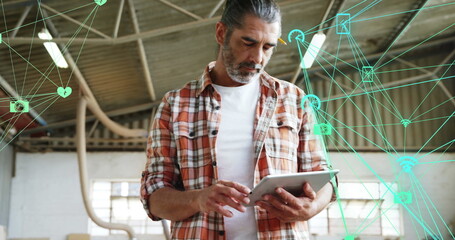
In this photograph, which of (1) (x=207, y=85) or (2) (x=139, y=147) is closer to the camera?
(1) (x=207, y=85)

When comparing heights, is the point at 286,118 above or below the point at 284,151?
above

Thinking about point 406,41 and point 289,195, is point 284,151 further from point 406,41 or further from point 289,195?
point 406,41

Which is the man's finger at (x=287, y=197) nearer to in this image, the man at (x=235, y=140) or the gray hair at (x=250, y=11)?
the man at (x=235, y=140)

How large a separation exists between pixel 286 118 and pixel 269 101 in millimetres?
81

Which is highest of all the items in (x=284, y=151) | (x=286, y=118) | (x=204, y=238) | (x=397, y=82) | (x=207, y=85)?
(x=397, y=82)

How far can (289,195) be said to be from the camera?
1347mm

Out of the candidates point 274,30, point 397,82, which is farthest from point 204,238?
point 397,82

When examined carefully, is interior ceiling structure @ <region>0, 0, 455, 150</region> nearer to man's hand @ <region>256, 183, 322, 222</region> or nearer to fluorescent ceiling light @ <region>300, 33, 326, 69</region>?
fluorescent ceiling light @ <region>300, 33, 326, 69</region>

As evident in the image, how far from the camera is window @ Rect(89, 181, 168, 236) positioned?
9352mm

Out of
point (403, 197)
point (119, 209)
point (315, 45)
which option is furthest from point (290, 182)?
point (119, 209)

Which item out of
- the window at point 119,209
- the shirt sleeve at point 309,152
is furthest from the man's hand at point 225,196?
the window at point 119,209

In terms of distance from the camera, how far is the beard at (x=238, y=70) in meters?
1.60

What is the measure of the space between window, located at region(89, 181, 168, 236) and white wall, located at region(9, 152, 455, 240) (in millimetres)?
216

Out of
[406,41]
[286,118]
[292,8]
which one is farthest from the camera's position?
[406,41]
